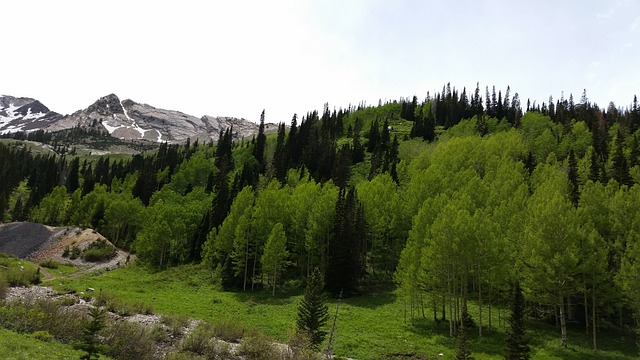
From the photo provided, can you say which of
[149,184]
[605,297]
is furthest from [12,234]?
[605,297]

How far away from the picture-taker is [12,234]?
291 feet

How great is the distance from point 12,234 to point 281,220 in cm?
6624

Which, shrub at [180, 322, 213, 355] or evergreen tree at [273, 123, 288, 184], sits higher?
evergreen tree at [273, 123, 288, 184]

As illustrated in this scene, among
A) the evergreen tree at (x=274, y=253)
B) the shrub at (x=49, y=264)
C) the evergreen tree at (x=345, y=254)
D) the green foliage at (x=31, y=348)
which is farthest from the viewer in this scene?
the shrub at (x=49, y=264)

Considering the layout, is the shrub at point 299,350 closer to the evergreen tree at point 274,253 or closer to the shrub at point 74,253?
the evergreen tree at point 274,253

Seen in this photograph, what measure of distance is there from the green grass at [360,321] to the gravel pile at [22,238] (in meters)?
30.5

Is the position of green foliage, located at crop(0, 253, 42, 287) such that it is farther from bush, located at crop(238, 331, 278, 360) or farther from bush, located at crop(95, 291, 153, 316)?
bush, located at crop(238, 331, 278, 360)

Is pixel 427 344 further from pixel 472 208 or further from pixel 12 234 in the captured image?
pixel 12 234

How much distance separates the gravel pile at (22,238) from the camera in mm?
83062

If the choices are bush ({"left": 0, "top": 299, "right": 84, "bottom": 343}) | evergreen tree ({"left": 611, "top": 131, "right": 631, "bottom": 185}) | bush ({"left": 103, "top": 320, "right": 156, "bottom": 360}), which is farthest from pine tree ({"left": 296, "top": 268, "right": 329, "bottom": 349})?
evergreen tree ({"left": 611, "top": 131, "right": 631, "bottom": 185})

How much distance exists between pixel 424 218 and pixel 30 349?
41884 millimetres

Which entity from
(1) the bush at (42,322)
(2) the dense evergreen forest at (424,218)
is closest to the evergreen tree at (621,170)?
(2) the dense evergreen forest at (424,218)

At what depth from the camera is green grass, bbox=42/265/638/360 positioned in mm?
34375

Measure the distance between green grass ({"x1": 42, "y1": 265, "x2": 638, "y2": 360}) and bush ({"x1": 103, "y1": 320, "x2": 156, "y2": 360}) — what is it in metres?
10.7
